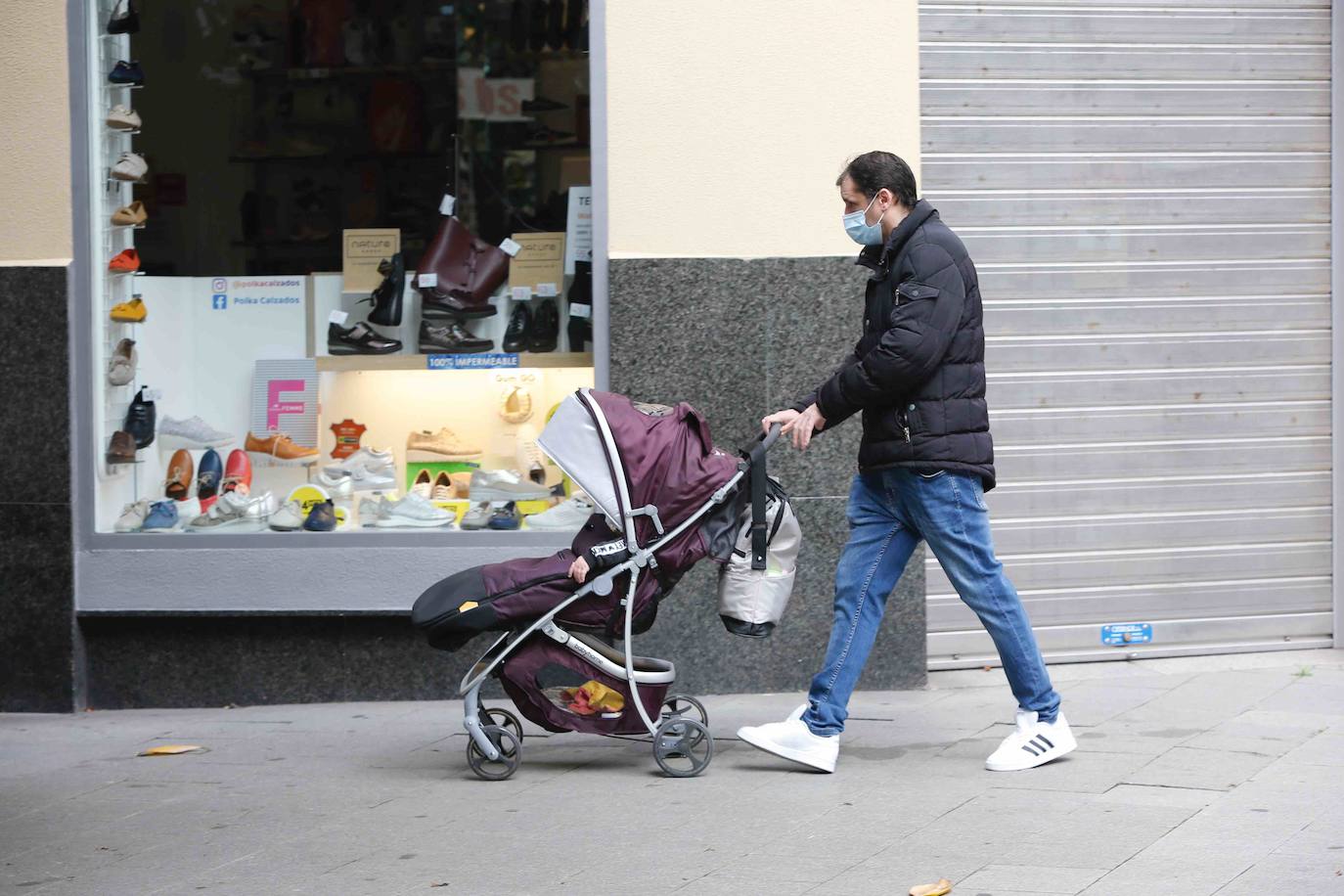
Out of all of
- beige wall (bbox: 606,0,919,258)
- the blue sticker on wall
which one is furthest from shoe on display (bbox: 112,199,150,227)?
the blue sticker on wall

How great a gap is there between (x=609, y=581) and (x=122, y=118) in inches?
134

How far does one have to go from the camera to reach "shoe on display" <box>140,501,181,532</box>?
7.09 m

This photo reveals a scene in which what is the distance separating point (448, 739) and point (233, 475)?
6.18 ft

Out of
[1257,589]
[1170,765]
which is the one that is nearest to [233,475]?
[1170,765]

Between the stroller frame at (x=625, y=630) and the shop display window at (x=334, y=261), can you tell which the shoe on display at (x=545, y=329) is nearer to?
the shop display window at (x=334, y=261)

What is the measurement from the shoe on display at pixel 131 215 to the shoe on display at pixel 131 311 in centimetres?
32

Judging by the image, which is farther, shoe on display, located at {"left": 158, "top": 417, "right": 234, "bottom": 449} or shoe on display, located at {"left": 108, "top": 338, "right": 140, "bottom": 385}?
shoe on display, located at {"left": 158, "top": 417, "right": 234, "bottom": 449}

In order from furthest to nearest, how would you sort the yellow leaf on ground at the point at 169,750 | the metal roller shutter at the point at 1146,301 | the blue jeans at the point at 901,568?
the metal roller shutter at the point at 1146,301, the yellow leaf on ground at the point at 169,750, the blue jeans at the point at 901,568

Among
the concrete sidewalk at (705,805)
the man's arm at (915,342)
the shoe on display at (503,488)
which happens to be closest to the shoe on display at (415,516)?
the shoe on display at (503,488)

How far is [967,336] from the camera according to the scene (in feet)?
17.8

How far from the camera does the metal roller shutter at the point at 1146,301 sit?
7.19 m

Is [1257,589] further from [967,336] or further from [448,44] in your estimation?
[448,44]

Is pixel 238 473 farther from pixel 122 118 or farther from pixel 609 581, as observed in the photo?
pixel 609 581

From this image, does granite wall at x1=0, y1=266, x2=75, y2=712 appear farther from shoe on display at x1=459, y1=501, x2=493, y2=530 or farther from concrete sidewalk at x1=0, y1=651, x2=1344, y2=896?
shoe on display at x1=459, y1=501, x2=493, y2=530
